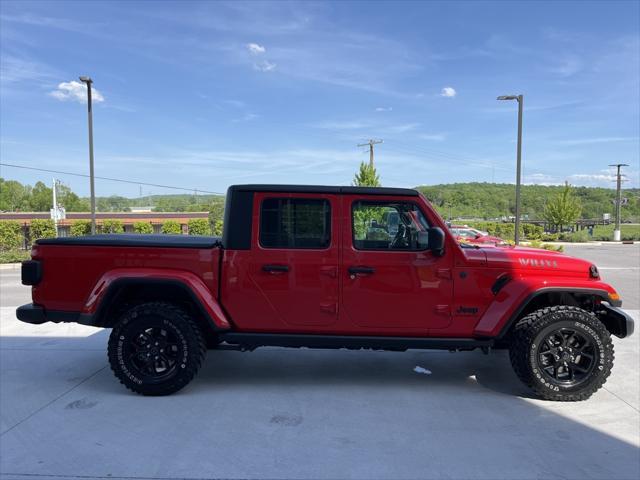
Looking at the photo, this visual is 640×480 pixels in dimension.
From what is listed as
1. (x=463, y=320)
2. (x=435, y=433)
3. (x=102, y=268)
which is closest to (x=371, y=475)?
(x=435, y=433)

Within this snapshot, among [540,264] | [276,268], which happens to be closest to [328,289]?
[276,268]

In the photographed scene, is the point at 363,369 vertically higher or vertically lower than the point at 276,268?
lower

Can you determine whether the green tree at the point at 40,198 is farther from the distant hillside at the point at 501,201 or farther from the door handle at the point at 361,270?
the door handle at the point at 361,270

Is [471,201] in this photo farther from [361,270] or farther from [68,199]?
[361,270]

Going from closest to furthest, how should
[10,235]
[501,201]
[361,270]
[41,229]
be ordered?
[361,270]
[10,235]
[41,229]
[501,201]

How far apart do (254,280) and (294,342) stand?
672mm

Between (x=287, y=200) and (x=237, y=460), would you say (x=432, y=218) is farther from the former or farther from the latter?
(x=237, y=460)

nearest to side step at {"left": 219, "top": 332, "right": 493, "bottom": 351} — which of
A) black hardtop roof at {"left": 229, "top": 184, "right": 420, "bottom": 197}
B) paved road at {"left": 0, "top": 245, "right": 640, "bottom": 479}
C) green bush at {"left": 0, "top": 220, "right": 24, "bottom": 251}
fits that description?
paved road at {"left": 0, "top": 245, "right": 640, "bottom": 479}

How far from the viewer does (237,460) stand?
294 centimetres

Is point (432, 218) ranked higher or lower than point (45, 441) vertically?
higher

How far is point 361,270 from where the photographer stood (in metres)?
3.91

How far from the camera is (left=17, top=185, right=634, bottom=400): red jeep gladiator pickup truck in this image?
12.9 feet

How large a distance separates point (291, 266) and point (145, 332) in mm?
1460

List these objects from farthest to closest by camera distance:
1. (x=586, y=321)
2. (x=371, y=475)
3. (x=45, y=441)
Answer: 1. (x=586, y=321)
2. (x=45, y=441)
3. (x=371, y=475)
